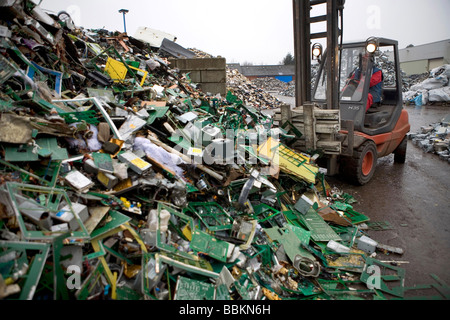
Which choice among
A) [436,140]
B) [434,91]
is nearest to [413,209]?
[436,140]

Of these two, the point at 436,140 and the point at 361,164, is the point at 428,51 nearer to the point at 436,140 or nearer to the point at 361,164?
the point at 436,140

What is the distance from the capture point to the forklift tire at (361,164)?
490cm

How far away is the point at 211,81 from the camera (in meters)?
8.65

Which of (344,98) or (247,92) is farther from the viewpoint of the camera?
(247,92)

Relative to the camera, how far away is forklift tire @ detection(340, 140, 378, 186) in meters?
4.90

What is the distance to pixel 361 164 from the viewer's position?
4.96 m

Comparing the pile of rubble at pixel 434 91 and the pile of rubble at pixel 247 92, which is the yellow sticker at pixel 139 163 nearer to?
the pile of rubble at pixel 247 92

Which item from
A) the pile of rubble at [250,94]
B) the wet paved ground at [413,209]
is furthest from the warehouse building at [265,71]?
the wet paved ground at [413,209]

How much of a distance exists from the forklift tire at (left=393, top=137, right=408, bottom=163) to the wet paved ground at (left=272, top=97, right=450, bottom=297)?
14cm

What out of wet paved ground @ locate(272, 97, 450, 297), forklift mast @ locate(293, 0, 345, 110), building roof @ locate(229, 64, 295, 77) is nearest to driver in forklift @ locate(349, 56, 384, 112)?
forklift mast @ locate(293, 0, 345, 110)

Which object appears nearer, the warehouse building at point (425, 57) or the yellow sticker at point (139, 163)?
the yellow sticker at point (139, 163)

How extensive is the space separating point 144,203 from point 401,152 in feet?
21.3

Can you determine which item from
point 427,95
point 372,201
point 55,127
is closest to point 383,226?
point 372,201

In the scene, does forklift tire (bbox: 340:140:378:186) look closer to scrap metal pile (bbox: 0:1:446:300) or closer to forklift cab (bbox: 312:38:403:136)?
forklift cab (bbox: 312:38:403:136)
